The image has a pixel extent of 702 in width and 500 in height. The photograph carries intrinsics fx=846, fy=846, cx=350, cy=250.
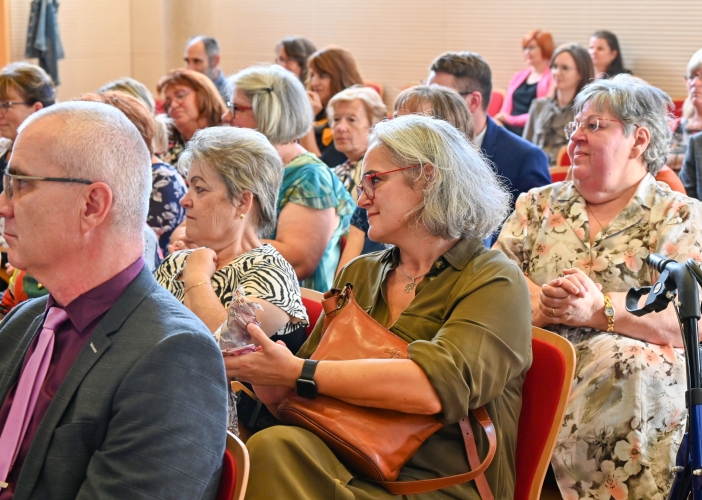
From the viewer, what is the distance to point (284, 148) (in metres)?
3.62

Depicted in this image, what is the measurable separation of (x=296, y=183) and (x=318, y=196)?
114 mm

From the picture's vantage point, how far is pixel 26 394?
1453mm

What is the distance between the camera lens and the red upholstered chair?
4.57ft

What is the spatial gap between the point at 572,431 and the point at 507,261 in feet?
2.62

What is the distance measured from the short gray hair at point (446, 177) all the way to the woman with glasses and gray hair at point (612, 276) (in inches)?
16.6

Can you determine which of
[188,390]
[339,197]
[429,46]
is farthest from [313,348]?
[429,46]

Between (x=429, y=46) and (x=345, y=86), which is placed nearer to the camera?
(x=345, y=86)

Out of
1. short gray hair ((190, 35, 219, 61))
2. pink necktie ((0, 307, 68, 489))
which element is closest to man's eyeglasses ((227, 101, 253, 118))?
pink necktie ((0, 307, 68, 489))

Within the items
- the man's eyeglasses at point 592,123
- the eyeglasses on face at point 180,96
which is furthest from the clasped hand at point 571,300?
the eyeglasses on face at point 180,96

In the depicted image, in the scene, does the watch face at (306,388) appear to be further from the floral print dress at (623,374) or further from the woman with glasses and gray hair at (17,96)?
the woman with glasses and gray hair at (17,96)

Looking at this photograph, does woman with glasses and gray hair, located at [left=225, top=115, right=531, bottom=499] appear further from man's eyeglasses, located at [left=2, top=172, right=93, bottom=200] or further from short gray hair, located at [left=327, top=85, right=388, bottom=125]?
short gray hair, located at [left=327, top=85, right=388, bottom=125]

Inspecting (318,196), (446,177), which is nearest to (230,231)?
(446,177)

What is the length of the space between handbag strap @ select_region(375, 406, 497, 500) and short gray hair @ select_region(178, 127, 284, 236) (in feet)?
3.21

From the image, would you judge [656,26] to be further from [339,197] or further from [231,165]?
[231,165]
